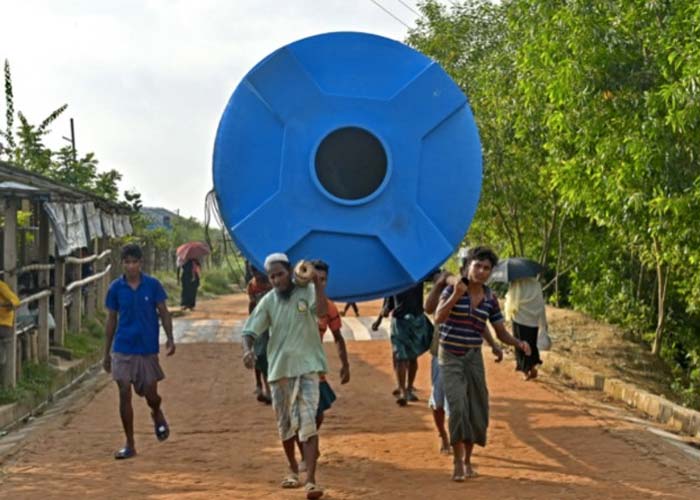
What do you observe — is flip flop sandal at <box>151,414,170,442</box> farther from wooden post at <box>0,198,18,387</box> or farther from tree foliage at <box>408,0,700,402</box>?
tree foliage at <box>408,0,700,402</box>

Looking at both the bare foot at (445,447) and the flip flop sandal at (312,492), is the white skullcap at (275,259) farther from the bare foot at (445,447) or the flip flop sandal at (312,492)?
the bare foot at (445,447)

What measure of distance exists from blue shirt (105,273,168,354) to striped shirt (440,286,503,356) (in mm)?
2280

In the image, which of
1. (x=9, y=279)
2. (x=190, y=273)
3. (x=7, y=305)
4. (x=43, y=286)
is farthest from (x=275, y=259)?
(x=190, y=273)

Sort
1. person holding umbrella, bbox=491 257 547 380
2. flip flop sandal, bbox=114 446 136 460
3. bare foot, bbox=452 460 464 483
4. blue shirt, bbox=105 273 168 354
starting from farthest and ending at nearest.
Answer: person holding umbrella, bbox=491 257 547 380, flip flop sandal, bbox=114 446 136 460, blue shirt, bbox=105 273 168 354, bare foot, bbox=452 460 464 483

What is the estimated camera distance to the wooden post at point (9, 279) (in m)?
10.6

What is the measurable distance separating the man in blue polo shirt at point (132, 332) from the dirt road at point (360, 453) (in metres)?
0.58

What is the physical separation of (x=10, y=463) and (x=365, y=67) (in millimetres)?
3950

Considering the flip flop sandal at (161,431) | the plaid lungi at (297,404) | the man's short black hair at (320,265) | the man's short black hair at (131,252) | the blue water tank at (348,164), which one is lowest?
the flip flop sandal at (161,431)

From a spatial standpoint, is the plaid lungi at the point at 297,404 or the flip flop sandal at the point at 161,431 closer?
the plaid lungi at the point at 297,404

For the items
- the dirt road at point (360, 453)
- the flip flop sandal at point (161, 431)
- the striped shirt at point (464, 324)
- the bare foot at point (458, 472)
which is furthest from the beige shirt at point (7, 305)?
the bare foot at point (458, 472)

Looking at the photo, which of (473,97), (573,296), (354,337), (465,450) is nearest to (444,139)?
(465,450)

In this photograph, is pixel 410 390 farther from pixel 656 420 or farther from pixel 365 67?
pixel 365 67

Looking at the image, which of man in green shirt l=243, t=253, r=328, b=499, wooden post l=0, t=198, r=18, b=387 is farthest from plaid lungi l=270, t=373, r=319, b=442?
wooden post l=0, t=198, r=18, b=387

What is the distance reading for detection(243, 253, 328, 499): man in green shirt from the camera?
6.65 m
